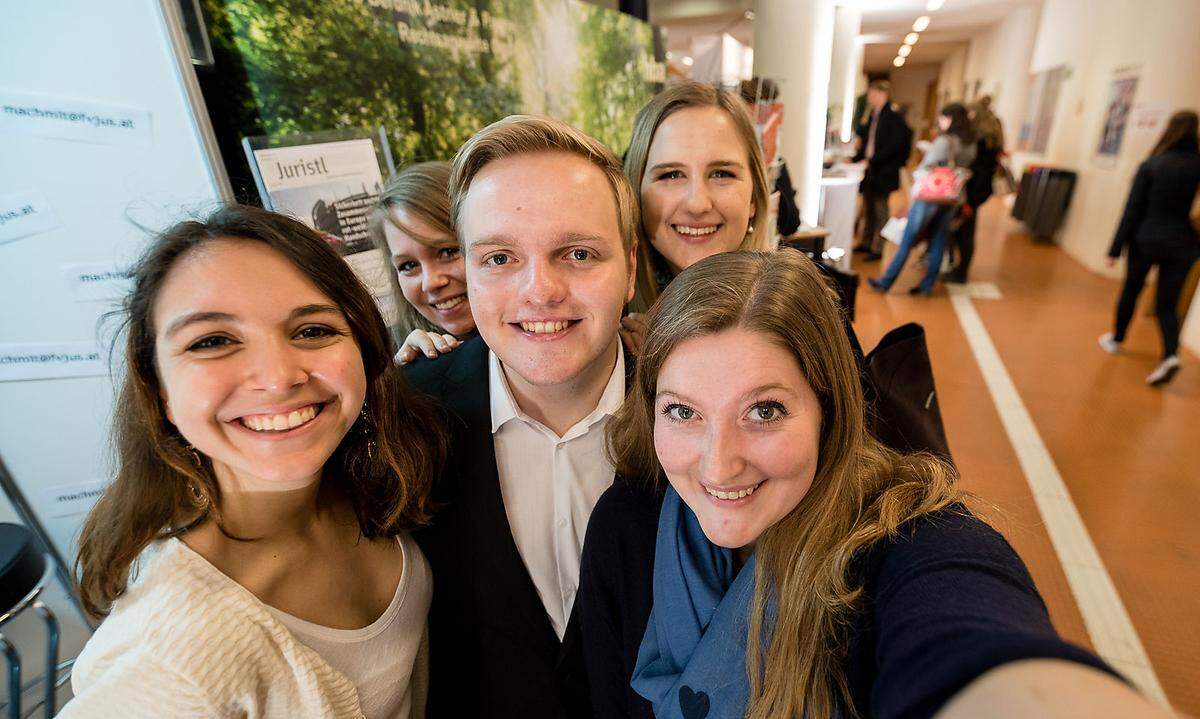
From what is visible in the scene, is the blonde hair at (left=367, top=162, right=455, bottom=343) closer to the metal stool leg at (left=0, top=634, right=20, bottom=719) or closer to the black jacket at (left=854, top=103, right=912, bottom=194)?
the metal stool leg at (left=0, top=634, right=20, bottom=719)

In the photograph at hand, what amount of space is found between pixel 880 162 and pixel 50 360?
8.90 meters

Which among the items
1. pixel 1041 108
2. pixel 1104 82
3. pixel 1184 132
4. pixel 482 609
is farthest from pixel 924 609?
pixel 1041 108

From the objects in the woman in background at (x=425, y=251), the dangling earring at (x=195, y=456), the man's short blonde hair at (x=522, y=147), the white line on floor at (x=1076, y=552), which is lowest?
the white line on floor at (x=1076, y=552)

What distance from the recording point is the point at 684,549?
3.49 feet

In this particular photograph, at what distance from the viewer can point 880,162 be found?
7.78 meters

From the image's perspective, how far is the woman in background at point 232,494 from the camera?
89 cm

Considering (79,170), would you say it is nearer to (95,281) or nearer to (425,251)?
(95,281)

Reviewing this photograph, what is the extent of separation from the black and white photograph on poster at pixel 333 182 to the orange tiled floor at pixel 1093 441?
84.9 inches

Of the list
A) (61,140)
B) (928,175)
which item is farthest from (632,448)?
(928,175)

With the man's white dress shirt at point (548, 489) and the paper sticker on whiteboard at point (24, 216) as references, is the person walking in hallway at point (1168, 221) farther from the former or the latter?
the paper sticker on whiteboard at point (24, 216)

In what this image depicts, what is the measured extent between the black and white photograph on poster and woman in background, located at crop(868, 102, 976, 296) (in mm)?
5878

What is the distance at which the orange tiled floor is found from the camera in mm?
2342

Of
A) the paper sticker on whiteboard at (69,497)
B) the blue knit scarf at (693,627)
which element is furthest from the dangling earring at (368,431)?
the paper sticker on whiteboard at (69,497)

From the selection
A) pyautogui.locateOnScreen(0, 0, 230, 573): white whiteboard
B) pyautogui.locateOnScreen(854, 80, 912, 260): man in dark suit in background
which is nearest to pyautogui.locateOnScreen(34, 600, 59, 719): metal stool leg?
pyautogui.locateOnScreen(0, 0, 230, 573): white whiteboard
